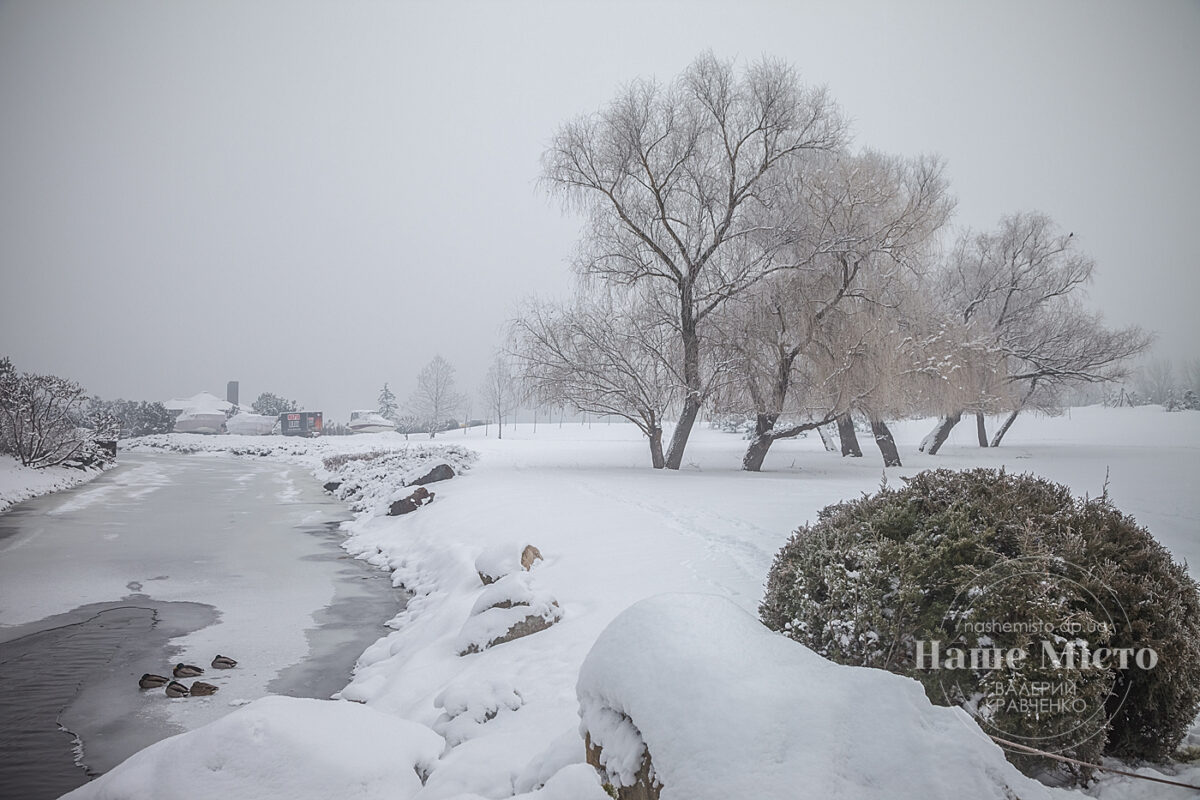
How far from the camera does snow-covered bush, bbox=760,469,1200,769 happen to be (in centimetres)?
286

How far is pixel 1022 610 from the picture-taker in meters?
2.91

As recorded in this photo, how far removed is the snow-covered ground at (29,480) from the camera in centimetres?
1714

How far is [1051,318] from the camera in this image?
22953 millimetres

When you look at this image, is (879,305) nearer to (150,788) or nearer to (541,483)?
(541,483)

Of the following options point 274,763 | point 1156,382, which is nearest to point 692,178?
point 274,763

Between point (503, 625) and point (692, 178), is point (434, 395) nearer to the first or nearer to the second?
point (692, 178)

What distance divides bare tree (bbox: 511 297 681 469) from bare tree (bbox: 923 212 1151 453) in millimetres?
12201

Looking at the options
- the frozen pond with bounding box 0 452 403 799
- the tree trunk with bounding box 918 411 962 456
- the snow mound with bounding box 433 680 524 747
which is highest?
the tree trunk with bounding box 918 411 962 456

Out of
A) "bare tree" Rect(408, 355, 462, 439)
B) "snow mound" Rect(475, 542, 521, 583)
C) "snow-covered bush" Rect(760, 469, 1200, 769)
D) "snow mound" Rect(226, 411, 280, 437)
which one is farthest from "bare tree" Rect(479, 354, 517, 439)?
"snow-covered bush" Rect(760, 469, 1200, 769)

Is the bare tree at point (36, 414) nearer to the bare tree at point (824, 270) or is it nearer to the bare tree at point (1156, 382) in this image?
the bare tree at point (824, 270)

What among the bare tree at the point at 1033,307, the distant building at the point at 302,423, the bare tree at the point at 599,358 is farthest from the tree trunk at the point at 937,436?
the distant building at the point at 302,423

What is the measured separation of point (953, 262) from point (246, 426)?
71341 millimetres

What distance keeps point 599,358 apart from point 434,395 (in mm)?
52073

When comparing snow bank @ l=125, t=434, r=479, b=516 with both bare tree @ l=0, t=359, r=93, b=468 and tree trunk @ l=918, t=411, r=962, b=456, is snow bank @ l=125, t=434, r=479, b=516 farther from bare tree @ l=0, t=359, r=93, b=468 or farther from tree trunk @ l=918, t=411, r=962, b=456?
tree trunk @ l=918, t=411, r=962, b=456
